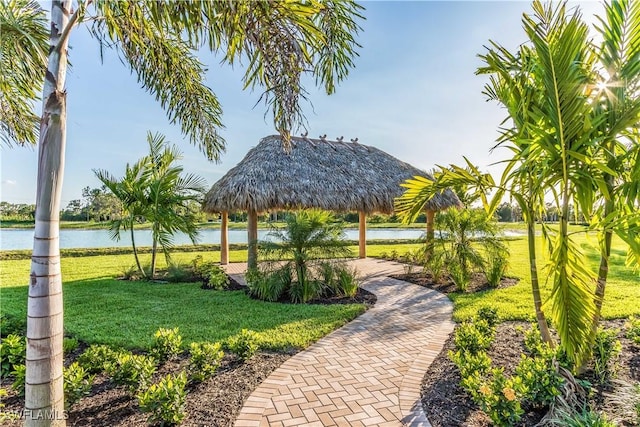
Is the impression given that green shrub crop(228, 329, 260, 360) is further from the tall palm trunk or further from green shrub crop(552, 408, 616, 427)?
green shrub crop(552, 408, 616, 427)

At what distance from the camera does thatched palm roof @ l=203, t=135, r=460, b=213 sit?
990 centimetres

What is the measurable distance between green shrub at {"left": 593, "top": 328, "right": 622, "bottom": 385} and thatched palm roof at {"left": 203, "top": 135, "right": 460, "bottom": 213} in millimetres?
7758

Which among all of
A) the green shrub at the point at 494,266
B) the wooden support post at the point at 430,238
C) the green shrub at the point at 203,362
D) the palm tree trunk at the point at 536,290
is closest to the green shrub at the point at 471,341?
the palm tree trunk at the point at 536,290

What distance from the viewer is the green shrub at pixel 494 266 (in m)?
8.27

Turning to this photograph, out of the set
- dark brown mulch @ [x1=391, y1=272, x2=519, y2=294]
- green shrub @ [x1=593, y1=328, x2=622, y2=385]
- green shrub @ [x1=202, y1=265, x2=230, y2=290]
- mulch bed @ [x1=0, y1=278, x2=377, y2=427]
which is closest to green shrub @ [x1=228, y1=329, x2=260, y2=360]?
mulch bed @ [x1=0, y1=278, x2=377, y2=427]

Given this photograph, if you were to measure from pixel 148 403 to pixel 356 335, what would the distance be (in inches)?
118

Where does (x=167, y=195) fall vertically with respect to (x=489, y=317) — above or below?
above

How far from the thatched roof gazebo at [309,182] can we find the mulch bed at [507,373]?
606 cm

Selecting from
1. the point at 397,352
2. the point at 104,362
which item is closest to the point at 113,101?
the point at 104,362

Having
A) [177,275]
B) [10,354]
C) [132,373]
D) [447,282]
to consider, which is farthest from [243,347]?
[447,282]

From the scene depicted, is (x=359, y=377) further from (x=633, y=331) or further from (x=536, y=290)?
(x=633, y=331)

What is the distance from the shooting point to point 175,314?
5941mm

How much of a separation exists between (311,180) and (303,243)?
4.13 metres

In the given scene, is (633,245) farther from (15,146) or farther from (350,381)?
(15,146)
